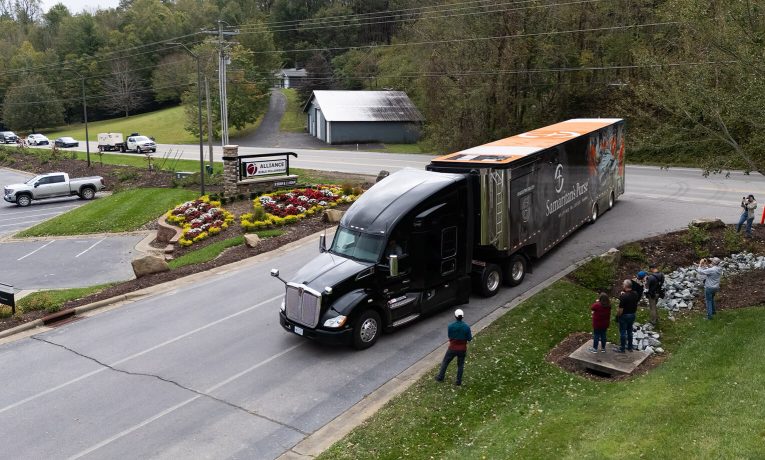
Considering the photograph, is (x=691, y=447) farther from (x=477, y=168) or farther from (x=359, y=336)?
(x=477, y=168)

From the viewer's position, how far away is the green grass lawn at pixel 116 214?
30.0m

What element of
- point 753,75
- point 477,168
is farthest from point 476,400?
point 753,75

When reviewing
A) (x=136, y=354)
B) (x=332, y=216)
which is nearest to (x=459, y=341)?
(x=136, y=354)

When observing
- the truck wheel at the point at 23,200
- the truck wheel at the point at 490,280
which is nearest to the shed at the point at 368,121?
the truck wheel at the point at 23,200

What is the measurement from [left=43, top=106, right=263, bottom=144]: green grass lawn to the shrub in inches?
2471

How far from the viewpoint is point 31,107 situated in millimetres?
97625

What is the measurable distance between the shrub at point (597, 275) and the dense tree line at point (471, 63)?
13.5ft

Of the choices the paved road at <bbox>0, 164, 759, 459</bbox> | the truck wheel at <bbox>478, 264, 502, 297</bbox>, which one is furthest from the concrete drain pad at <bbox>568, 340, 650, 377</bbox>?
the truck wheel at <bbox>478, 264, 502, 297</bbox>

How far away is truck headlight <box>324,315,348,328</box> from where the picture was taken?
1265cm

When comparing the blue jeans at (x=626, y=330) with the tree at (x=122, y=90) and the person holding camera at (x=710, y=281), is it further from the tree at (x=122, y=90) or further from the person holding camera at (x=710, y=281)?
the tree at (x=122, y=90)

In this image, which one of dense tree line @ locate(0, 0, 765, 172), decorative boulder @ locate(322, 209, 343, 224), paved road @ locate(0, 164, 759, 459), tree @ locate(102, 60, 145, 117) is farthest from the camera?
tree @ locate(102, 60, 145, 117)

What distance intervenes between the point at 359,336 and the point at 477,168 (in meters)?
4.98

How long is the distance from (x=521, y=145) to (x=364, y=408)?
31.8ft

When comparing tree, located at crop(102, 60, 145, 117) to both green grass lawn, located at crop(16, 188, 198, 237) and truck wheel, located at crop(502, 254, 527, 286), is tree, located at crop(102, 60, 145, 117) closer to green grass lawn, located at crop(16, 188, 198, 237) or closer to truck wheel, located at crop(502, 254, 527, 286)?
green grass lawn, located at crop(16, 188, 198, 237)
